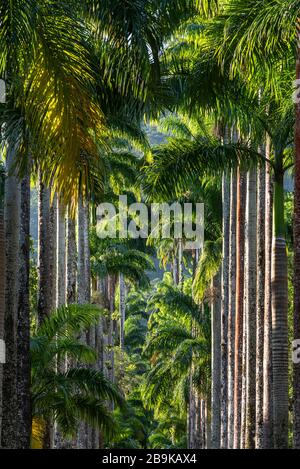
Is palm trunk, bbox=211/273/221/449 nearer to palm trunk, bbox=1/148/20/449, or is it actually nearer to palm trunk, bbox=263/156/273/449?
palm trunk, bbox=263/156/273/449

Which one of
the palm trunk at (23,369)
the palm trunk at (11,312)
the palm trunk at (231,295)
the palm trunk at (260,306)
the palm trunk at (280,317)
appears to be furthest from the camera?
the palm trunk at (231,295)

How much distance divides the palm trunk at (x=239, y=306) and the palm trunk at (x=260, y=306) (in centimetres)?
82

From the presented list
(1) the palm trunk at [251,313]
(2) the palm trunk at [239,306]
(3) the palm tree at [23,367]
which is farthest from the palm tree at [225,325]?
(3) the palm tree at [23,367]

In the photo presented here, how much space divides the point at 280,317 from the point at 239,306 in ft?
28.3

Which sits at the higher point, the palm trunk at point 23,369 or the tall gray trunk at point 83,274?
the tall gray trunk at point 83,274

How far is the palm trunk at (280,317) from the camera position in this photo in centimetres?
1658

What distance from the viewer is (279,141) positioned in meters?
17.5

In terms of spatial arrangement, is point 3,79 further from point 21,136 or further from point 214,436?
point 214,436

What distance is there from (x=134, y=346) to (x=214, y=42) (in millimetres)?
64126

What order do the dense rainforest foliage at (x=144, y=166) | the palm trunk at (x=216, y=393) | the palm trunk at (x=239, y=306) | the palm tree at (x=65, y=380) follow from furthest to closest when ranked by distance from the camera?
the palm trunk at (x=216, y=393) → the palm trunk at (x=239, y=306) → the palm tree at (x=65, y=380) → the dense rainforest foliage at (x=144, y=166)

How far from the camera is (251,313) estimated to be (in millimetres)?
22375

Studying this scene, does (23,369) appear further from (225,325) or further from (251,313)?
(225,325)

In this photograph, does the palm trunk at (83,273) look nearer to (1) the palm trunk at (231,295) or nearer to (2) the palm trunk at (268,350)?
(1) the palm trunk at (231,295)

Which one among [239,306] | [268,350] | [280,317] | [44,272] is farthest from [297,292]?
[239,306]
